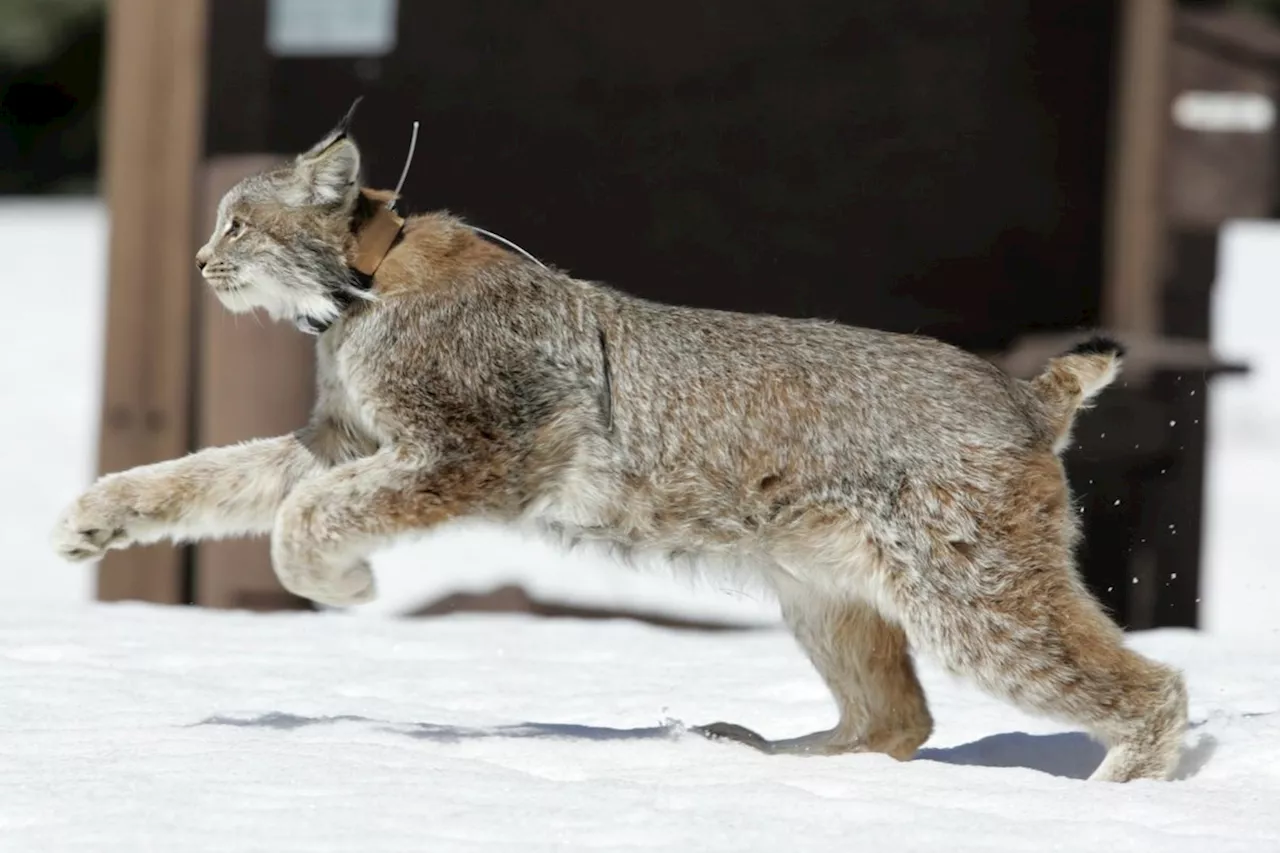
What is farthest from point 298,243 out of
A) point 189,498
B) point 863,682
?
point 863,682

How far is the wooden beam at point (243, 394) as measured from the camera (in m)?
7.92

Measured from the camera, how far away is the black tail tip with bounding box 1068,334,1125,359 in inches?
197

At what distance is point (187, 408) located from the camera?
8008mm

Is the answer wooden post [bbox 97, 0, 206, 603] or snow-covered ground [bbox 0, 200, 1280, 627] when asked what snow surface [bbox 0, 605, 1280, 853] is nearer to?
snow-covered ground [bbox 0, 200, 1280, 627]

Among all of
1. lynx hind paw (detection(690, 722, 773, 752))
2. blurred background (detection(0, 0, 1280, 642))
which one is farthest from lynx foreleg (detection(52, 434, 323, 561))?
blurred background (detection(0, 0, 1280, 642))

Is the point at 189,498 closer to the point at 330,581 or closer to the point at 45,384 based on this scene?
the point at 330,581

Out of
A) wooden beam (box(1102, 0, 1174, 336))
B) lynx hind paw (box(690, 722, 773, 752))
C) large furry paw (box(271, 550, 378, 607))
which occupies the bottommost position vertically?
lynx hind paw (box(690, 722, 773, 752))

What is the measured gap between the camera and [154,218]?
8.02 m

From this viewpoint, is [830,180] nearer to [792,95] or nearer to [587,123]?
[792,95]

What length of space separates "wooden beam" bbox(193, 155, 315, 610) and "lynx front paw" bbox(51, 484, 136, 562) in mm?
3040

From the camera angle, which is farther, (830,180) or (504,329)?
(830,180)

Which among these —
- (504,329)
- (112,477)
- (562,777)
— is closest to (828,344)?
(504,329)

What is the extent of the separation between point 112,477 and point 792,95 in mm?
4400

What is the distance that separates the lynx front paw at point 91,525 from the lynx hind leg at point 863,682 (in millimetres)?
1522
